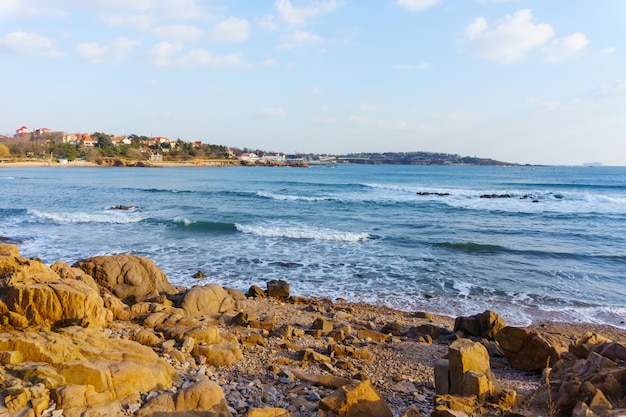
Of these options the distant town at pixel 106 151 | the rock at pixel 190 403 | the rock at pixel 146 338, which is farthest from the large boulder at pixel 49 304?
the distant town at pixel 106 151

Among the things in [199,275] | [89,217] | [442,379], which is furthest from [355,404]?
[89,217]

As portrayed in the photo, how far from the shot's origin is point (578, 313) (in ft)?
40.6

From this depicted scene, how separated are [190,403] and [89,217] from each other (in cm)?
2756

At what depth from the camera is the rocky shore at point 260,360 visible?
4.78 m

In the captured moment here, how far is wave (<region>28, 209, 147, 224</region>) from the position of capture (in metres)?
27.2

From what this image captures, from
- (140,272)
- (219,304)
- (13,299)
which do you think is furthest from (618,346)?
(140,272)

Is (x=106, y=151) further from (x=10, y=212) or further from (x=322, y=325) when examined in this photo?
(x=322, y=325)

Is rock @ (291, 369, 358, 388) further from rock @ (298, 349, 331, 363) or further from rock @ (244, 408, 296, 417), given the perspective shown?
rock @ (244, 408, 296, 417)

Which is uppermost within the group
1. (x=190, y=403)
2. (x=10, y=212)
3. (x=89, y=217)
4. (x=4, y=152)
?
(x=4, y=152)

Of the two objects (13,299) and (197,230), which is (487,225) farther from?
(13,299)

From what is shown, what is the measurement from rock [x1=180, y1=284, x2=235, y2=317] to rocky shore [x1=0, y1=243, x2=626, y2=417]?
3 cm

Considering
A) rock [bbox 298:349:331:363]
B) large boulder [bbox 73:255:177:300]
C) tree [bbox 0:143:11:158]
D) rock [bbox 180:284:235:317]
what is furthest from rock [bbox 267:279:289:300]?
tree [bbox 0:143:11:158]

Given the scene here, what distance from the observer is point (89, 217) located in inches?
1121

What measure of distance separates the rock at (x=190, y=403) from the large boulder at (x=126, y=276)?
270 inches
